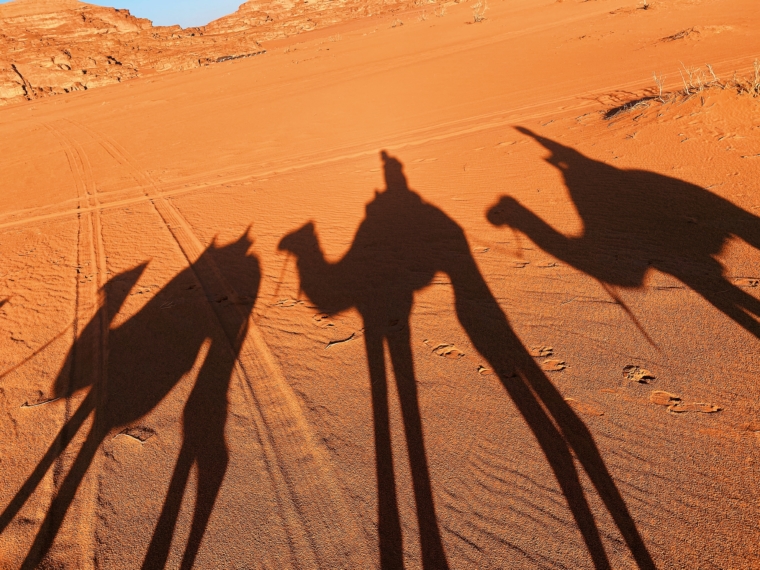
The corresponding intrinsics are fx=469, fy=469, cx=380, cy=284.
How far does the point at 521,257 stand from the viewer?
510 cm

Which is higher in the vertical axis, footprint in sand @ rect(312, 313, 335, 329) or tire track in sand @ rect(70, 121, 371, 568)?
footprint in sand @ rect(312, 313, 335, 329)

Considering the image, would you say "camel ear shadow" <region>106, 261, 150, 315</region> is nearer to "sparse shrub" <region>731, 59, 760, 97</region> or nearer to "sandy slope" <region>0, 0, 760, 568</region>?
"sandy slope" <region>0, 0, 760, 568</region>

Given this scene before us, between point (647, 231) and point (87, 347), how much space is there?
5938 mm

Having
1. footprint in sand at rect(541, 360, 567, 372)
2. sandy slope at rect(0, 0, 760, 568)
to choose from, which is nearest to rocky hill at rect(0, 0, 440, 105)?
sandy slope at rect(0, 0, 760, 568)

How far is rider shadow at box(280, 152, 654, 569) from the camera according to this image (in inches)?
98.1

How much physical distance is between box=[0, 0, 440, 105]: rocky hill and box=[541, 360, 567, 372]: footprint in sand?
35.6 metres

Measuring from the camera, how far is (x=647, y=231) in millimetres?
5141

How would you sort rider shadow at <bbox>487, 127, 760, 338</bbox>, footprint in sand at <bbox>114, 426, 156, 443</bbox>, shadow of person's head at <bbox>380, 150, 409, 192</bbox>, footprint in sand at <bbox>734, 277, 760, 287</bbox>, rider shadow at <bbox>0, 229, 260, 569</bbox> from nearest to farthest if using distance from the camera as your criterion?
rider shadow at <bbox>0, 229, 260, 569</bbox>
footprint in sand at <bbox>114, 426, 156, 443</bbox>
footprint in sand at <bbox>734, 277, 760, 287</bbox>
rider shadow at <bbox>487, 127, 760, 338</bbox>
shadow of person's head at <bbox>380, 150, 409, 192</bbox>

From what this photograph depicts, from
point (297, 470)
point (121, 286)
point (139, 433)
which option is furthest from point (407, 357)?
point (121, 286)

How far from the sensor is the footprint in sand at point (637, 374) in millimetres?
3249

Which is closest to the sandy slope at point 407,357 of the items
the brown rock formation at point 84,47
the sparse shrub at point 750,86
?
the sparse shrub at point 750,86

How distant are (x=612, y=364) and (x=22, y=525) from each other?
4005mm

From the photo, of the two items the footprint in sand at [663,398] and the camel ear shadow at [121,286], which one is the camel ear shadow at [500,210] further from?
the camel ear shadow at [121,286]

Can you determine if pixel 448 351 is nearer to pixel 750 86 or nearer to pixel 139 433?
pixel 139 433
